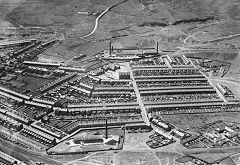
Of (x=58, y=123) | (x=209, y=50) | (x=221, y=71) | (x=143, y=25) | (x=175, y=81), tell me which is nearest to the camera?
(x=58, y=123)

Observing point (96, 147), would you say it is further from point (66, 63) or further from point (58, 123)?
point (66, 63)

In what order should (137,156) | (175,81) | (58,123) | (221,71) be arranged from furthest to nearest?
(221,71), (175,81), (58,123), (137,156)

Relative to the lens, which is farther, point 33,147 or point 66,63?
point 66,63

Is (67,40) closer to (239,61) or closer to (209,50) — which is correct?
(209,50)

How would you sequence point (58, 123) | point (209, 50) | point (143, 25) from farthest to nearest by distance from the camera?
point (143, 25), point (209, 50), point (58, 123)

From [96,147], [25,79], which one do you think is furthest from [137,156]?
[25,79]

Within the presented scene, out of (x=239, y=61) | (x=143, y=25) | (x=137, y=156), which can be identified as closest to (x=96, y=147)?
(x=137, y=156)

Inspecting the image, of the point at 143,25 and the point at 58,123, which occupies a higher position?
the point at 143,25

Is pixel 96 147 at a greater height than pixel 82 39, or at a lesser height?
lesser

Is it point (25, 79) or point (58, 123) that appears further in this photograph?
point (25, 79)
